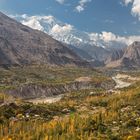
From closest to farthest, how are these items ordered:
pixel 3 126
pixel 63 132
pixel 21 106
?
pixel 63 132, pixel 3 126, pixel 21 106

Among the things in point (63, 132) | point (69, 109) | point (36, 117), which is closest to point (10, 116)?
point (36, 117)

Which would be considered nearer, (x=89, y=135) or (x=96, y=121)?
(x=89, y=135)

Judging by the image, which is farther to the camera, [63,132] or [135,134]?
[63,132]

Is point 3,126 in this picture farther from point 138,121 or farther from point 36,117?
point 138,121

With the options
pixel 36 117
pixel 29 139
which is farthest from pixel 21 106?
pixel 29 139

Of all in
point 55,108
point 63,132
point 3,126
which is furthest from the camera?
point 55,108

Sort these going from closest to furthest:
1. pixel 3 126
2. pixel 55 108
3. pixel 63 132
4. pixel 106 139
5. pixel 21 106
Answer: pixel 106 139 → pixel 63 132 → pixel 3 126 → pixel 21 106 → pixel 55 108

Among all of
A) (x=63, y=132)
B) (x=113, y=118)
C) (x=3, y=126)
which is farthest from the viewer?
(x=113, y=118)

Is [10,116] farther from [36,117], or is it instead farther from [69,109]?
[69,109]
